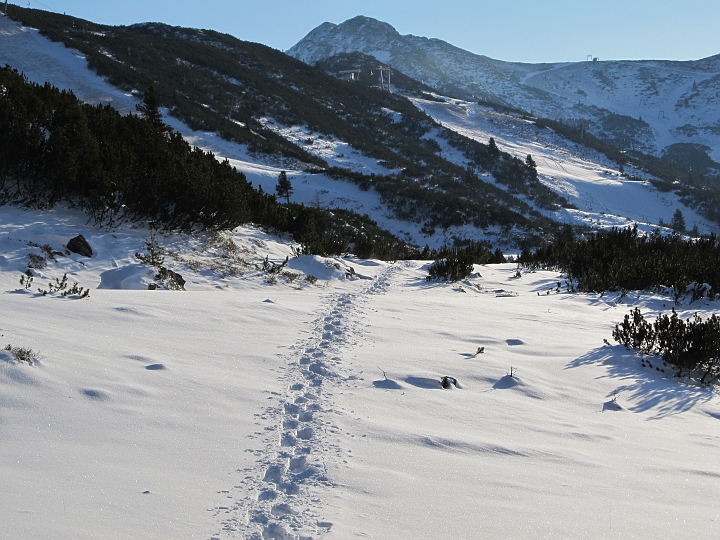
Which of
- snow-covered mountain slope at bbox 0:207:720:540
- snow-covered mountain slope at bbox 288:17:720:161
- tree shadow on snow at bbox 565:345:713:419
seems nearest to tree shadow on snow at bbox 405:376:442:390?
snow-covered mountain slope at bbox 0:207:720:540

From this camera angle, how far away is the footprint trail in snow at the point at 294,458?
192 centimetres

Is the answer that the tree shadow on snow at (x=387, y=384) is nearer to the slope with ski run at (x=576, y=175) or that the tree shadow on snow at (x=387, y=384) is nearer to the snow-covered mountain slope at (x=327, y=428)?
the snow-covered mountain slope at (x=327, y=428)

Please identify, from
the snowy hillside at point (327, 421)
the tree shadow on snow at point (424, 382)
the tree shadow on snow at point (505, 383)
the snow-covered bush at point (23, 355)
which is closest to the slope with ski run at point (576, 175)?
the snowy hillside at point (327, 421)

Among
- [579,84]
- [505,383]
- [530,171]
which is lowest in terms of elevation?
[505,383]

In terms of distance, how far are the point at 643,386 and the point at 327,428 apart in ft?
9.34

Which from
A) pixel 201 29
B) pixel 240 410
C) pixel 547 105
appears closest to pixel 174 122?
pixel 240 410

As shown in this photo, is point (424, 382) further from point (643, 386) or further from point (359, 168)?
point (359, 168)

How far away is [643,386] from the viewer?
4.10 meters

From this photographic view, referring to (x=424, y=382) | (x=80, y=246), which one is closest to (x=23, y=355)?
(x=424, y=382)

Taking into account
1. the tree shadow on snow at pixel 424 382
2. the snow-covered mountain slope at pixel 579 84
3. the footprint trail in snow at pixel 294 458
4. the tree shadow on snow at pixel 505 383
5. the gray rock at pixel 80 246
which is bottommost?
the footprint trail in snow at pixel 294 458

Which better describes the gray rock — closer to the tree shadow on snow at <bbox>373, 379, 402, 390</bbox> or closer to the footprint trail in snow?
the footprint trail in snow

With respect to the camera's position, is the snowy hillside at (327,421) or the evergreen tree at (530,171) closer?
the snowy hillside at (327,421)

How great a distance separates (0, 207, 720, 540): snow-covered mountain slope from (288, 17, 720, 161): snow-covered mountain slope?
11902 centimetres

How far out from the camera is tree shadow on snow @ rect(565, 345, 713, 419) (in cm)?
371
